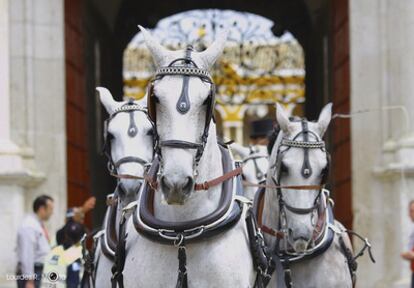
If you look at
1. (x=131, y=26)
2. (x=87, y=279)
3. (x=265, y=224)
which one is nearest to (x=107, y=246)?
(x=87, y=279)

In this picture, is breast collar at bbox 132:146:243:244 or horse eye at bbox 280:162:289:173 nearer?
breast collar at bbox 132:146:243:244

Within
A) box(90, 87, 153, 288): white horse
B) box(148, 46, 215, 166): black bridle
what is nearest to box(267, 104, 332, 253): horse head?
box(90, 87, 153, 288): white horse

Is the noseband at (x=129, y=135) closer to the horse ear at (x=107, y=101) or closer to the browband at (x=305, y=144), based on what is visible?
the horse ear at (x=107, y=101)

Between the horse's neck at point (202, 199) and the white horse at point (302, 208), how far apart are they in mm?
1952

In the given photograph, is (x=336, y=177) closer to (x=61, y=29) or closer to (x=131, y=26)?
(x=61, y=29)

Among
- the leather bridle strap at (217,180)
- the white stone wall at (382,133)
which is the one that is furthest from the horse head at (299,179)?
the white stone wall at (382,133)

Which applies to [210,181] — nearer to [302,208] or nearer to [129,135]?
[129,135]

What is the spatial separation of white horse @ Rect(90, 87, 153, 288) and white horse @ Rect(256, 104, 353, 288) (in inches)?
36.1

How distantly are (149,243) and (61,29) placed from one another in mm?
9576

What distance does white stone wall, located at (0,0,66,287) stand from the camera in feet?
47.1

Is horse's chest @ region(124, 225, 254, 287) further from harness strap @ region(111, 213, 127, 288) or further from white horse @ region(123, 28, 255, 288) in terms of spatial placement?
harness strap @ region(111, 213, 127, 288)

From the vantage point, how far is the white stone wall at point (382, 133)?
14.2 m

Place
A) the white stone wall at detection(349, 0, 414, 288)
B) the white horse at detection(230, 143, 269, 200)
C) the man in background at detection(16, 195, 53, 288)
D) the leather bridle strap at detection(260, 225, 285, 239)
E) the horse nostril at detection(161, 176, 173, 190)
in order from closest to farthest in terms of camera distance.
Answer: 1. the horse nostril at detection(161, 176, 173, 190)
2. the leather bridle strap at detection(260, 225, 285, 239)
3. the white horse at detection(230, 143, 269, 200)
4. the man in background at detection(16, 195, 53, 288)
5. the white stone wall at detection(349, 0, 414, 288)

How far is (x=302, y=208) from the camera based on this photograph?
325 inches
